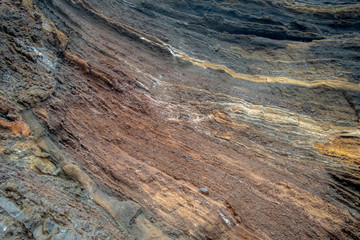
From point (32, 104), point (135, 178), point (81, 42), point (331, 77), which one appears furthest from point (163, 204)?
point (331, 77)

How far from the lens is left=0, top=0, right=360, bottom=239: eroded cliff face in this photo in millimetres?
4602

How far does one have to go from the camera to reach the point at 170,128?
8.02 meters

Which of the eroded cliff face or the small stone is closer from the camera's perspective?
the eroded cliff face

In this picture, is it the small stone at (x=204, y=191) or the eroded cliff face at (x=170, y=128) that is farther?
the small stone at (x=204, y=191)

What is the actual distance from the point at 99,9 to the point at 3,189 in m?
11.7

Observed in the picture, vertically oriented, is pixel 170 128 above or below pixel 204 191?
above

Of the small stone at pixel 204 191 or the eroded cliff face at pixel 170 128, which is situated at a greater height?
the eroded cliff face at pixel 170 128

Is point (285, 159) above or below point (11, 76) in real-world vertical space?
below

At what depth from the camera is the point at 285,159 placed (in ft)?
24.8

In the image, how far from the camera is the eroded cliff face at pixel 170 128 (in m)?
4.60

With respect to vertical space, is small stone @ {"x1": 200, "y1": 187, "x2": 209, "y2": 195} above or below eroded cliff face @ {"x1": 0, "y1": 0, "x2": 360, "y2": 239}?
below

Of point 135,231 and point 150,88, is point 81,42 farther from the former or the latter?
point 135,231

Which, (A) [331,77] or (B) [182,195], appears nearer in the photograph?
(B) [182,195]

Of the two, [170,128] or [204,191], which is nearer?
[204,191]
